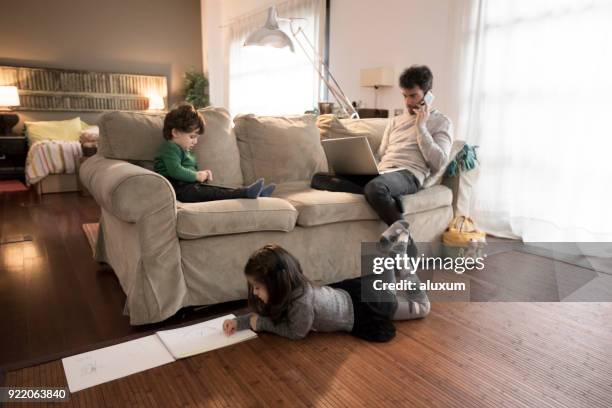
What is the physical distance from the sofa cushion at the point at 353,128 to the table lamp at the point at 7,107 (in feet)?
15.7

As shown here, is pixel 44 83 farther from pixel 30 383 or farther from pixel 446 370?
pixel 446 370

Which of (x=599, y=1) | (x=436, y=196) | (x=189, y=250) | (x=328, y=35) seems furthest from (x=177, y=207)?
(x=328, y=35)

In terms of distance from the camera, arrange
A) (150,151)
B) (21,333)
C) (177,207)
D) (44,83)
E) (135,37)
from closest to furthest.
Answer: (21,333)
(177,207)
(150,151)
(44,83)
(135,37)

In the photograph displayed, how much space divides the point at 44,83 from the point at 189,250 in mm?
5726

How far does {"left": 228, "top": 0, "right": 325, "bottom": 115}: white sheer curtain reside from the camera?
5348 millimetres

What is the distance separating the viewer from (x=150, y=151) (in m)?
2.23

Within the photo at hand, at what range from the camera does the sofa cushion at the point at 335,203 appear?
212cm

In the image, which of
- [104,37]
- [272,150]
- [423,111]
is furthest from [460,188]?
[104,37]

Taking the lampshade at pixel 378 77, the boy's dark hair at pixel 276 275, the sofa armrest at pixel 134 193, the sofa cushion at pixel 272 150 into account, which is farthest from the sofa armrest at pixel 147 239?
the lampshade at pixel 378 77

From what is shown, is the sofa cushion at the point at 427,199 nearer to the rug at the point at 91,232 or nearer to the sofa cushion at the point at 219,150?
the sofa cushion at the point at 219,150

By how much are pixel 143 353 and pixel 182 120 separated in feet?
3.44

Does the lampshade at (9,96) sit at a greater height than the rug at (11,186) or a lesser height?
greater

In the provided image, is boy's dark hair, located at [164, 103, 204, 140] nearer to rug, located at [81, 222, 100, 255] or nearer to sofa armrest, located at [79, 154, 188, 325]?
A: sofa armrest, located at [79, 154, 188, 325]

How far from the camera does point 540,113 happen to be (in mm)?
3084
